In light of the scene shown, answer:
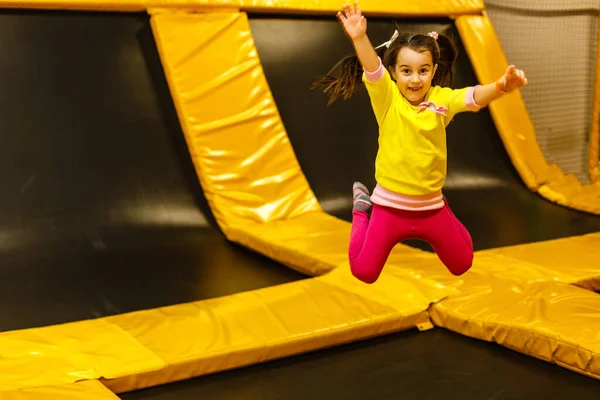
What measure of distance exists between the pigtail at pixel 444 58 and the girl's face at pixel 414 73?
0.09 m

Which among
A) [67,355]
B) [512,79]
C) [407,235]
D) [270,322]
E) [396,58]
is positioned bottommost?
[270,322]

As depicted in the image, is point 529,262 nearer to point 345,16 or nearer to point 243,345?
point 243,345

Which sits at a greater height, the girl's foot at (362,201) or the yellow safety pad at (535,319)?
the girl's foot at (362,201)

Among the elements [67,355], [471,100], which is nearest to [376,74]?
[471,100]

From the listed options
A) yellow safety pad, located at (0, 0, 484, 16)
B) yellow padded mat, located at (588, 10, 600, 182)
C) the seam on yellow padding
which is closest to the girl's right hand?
the seam on yellow padding

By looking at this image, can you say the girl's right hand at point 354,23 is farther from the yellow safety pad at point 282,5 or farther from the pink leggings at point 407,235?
the yellow safety pad at point 282,5

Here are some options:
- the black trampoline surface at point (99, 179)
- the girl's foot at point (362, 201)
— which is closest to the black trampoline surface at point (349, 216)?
the girl's foot at point (362, 201)

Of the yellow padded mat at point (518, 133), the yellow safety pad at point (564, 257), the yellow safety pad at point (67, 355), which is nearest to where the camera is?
the yellow safety pad at point (67, 355)

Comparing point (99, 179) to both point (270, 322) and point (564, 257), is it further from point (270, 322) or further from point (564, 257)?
point (564, 257)

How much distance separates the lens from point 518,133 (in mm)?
4957

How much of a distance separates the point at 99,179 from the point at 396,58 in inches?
91.6

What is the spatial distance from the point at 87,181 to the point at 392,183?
7.47 feet

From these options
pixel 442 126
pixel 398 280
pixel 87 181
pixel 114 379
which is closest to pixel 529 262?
pixel 398 280

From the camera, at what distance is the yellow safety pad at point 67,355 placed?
2303 mm
